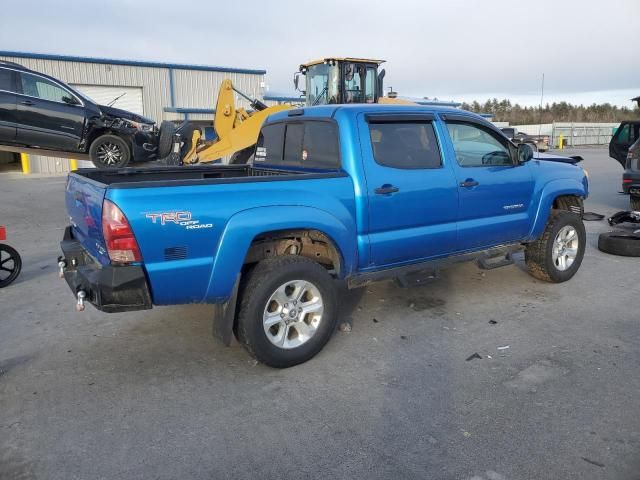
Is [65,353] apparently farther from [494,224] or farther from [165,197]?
[494,224]

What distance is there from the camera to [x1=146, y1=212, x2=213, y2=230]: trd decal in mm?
3314

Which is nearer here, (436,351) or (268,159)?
(436,351)

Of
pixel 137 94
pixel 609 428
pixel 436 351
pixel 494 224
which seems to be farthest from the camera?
pixel 137 94

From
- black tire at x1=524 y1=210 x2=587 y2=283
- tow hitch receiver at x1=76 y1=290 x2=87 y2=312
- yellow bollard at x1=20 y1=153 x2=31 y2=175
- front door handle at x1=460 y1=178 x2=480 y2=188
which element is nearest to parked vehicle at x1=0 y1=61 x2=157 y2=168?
tow hitch receiver at x1=76 y1=290 x2=87 y2=312

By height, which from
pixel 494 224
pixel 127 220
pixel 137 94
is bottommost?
pixel 494 224

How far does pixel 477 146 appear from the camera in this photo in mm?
5164

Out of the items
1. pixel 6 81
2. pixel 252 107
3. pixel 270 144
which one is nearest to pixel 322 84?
pixel 252 107

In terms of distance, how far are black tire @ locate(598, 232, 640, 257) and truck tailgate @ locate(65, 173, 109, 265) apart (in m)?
6.71

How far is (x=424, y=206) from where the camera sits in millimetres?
4520

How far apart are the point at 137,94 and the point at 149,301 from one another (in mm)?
25994

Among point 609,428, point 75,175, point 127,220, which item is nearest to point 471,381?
point 609,428

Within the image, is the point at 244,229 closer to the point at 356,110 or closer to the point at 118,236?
the point at 118,236

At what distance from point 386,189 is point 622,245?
4.70m

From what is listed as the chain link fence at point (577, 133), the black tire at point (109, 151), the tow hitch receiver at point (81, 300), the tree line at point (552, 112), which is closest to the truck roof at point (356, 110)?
the tow hitch receiver at point (81, 300)
